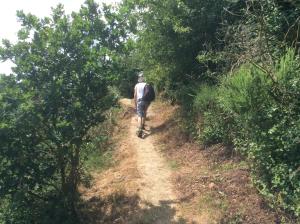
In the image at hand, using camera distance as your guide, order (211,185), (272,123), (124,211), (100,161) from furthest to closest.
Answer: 1. (100,161)
2. (124,211)
3. (211,185)
4. (272,123)

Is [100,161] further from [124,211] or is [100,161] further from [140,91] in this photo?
[124,211]

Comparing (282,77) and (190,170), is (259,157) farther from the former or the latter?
(190,170)

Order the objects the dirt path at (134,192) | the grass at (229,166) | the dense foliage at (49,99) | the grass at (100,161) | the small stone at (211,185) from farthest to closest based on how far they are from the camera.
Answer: the grass at (100,161)
the grass at (229,166)
the small stone at (211,185)
the dirt path at (134,192)
the dense foliage at (49,99)

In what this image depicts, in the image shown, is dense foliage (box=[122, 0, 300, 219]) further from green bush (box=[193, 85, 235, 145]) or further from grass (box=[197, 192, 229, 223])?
grass (box=[197, 192, 229, 223])

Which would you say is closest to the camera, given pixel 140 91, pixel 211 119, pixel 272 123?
pixel 272 123

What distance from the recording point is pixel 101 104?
25.1ft

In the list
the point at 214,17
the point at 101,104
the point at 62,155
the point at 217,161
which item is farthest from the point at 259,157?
the point at 214,17

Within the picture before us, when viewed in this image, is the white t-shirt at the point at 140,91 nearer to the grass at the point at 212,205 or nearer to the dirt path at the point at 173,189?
the dirt path at the point at 173,189

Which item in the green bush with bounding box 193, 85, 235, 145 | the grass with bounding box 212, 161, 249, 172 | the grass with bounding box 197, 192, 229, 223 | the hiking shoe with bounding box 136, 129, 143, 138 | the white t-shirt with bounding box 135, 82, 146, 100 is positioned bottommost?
the grass with bounding box 197, 192, 229, 223

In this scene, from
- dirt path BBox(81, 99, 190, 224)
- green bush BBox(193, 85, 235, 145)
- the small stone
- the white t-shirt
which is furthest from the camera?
the white t-shirt

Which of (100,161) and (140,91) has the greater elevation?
(140,91)

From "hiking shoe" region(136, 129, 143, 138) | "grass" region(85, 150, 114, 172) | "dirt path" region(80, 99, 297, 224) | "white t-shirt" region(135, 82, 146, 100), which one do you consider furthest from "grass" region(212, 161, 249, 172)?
"white t-shirt" region(135, 82, 146, 100)

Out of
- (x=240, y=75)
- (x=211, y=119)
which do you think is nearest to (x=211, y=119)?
(x=211, y=119)

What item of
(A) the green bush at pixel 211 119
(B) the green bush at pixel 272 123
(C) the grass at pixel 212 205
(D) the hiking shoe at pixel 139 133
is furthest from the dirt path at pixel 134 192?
(B) the green bush at pixel 272 123
